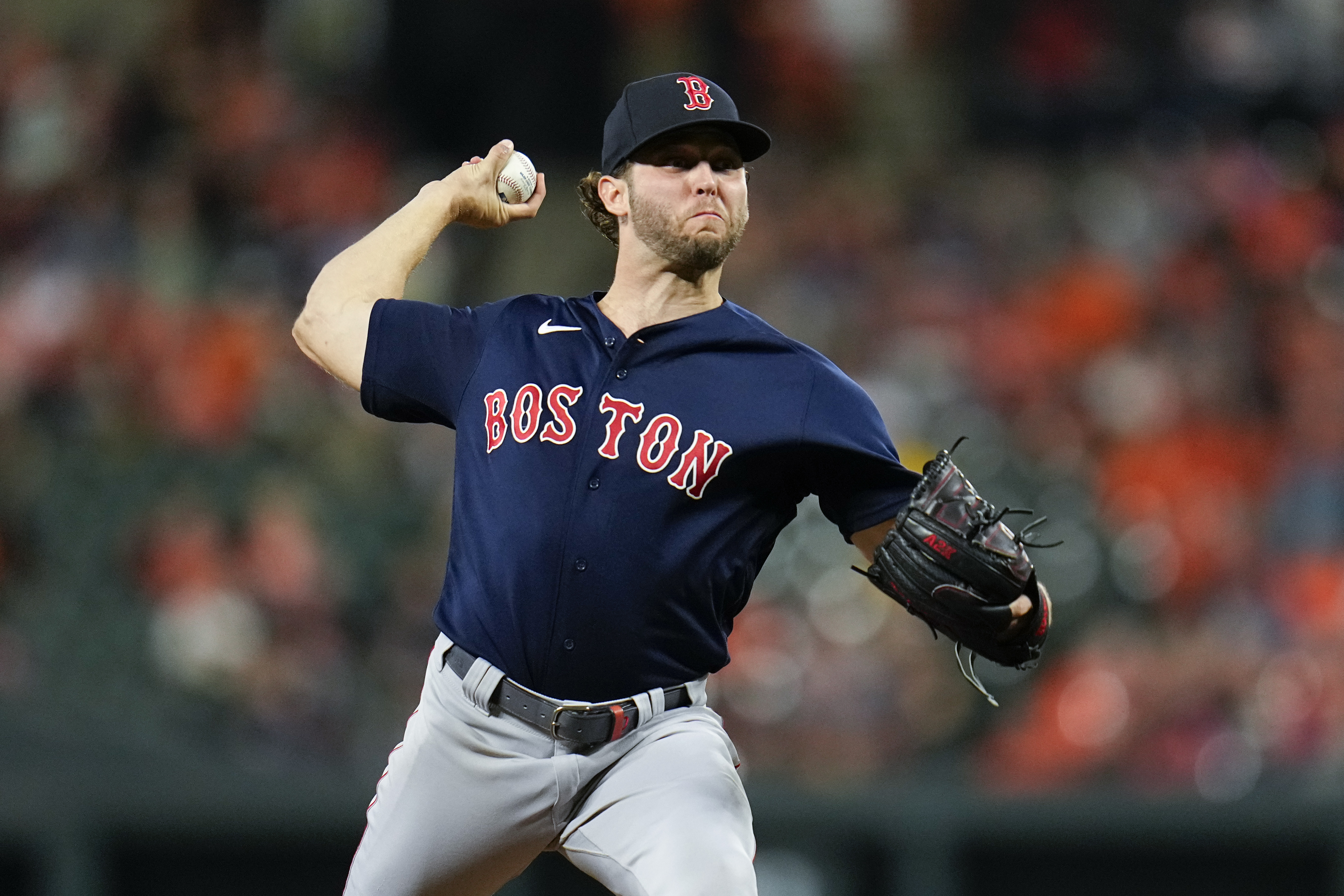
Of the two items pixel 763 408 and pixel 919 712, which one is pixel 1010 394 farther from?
pixel 763 408

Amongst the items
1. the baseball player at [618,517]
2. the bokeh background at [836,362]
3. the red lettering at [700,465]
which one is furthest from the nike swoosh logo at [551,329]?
the bokeh background at [836,362]

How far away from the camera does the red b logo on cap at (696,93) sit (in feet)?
10.4

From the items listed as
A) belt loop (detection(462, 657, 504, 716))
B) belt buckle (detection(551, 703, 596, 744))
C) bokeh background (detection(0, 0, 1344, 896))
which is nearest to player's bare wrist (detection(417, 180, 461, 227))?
belt loop (detection(462, 657, 504, 716))

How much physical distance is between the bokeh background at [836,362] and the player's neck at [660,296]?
9.60 feet

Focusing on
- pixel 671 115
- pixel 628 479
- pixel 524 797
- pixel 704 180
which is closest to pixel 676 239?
pixel 704 180

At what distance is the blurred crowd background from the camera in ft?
21.2

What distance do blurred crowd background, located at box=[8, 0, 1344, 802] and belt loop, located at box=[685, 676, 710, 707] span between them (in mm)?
3197

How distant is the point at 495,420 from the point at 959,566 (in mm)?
856

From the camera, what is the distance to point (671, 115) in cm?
316

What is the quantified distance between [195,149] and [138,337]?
143 centimetres

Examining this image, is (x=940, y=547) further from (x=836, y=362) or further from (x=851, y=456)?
(x=836, y=362)

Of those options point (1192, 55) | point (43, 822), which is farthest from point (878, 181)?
point (43, 822)

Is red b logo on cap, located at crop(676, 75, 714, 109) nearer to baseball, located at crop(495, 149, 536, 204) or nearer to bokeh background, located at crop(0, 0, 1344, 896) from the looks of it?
baseball, located at crop(495, 149, 536, 204)

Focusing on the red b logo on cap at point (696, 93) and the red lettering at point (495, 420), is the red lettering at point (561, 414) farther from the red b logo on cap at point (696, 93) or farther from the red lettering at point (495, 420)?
the red b logo on cap at point (696, 93)
